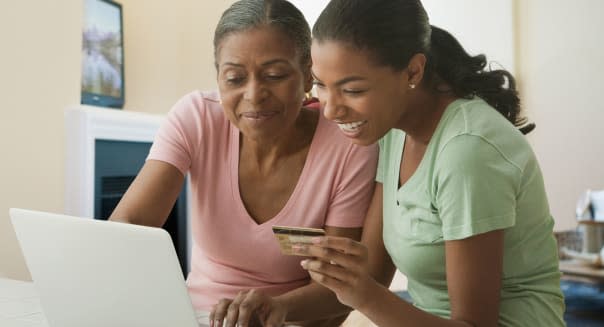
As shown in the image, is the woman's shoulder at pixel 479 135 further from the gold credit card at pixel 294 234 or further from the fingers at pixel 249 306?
the fingers at pixel 249 306

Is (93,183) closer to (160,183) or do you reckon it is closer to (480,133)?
(160,183)

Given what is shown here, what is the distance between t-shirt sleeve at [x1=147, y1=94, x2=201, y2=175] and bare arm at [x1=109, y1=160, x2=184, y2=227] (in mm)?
16

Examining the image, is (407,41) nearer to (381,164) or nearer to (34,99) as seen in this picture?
(381,164)

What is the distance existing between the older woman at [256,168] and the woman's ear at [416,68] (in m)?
0.27

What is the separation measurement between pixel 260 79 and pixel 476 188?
0.50 metres

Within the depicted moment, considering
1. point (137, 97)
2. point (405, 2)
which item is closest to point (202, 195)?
point (405, 2)

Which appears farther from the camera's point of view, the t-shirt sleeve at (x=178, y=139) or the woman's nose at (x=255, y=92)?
the t-shirt sleeve at (x=178, y=139)

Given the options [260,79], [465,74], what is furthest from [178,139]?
[465,74]

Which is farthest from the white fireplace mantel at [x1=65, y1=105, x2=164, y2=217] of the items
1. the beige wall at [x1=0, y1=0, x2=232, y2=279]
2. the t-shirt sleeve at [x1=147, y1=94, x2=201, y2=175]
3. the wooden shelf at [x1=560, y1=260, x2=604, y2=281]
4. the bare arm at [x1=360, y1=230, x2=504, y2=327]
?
the wooden shelf at [x1=560, y1=260, x2=604, y2=281]

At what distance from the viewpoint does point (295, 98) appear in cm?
Answer: 127

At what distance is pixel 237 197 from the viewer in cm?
135

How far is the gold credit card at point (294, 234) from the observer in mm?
856

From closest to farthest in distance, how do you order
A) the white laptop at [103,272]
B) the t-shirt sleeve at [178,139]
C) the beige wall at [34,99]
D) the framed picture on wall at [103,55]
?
the white laptop at [103,272], the t-shirt sleeve at [178,139], the beige wall at [34,99], the framed picture on wall at [103,55]

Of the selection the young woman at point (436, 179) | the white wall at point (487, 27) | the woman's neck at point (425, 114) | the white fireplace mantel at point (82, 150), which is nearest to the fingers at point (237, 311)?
the young woman at point (436, 179)
